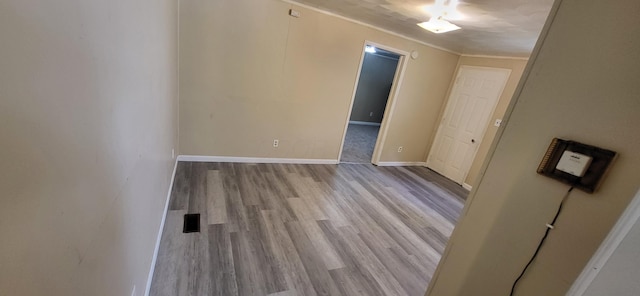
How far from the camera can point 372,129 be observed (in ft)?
28.2

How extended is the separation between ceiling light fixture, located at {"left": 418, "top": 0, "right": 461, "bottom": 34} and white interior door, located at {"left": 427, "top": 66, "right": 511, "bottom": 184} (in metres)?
2.15

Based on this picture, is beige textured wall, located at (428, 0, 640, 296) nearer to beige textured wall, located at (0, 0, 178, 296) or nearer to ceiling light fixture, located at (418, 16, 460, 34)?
beige textured wall, located at (0, 0, 178, 296)

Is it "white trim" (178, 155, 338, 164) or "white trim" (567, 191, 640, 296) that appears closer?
"white trim" (567, 191, 640, 296)

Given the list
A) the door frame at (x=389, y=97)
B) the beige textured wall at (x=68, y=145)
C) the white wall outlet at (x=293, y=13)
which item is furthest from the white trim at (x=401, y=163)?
the beige textured wall at (x=68, y=145)

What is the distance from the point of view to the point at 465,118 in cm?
466

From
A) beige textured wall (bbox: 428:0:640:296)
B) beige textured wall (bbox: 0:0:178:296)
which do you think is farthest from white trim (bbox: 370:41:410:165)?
beige textured wall (bbox: 0:0:178:296)

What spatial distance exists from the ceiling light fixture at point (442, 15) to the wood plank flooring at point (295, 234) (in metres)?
2.25

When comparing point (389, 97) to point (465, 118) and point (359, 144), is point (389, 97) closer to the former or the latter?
point (465, 118)

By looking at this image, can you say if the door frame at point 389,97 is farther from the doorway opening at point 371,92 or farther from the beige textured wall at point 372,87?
the beige textured wall at point 372,87

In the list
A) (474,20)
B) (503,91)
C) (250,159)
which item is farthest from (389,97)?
(250,159)

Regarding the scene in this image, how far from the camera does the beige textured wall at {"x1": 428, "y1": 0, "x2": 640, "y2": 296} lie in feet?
2.34

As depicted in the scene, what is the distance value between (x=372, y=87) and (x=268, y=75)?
5883 millimetres

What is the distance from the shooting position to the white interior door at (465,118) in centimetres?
425

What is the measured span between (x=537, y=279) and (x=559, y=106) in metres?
0.62
